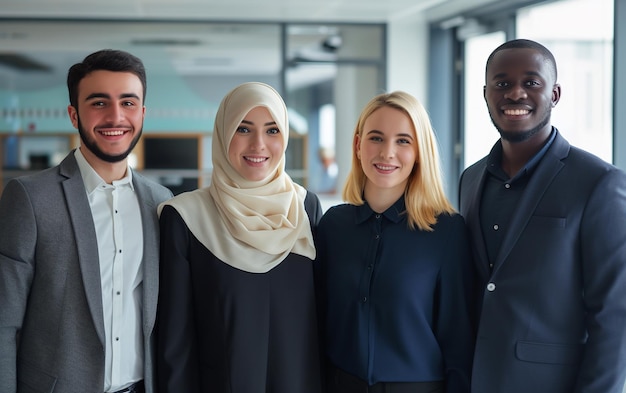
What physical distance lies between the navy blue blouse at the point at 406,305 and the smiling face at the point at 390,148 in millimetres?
123

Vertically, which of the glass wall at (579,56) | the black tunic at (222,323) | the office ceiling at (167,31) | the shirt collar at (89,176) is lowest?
the black tunic at (222,323)

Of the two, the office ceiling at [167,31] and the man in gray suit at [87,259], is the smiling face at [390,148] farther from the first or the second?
the office ceiling at [167,31]

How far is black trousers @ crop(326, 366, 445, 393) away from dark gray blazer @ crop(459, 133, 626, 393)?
0.13 m

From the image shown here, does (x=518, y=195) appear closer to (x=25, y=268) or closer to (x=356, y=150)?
(x=356, y=150)

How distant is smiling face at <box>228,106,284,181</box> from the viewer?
237cm

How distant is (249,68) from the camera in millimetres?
8867

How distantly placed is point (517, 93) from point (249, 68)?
692 cm

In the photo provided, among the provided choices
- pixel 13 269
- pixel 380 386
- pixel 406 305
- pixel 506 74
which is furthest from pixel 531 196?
pixel 13 269

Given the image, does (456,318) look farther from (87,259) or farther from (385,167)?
(87,259)

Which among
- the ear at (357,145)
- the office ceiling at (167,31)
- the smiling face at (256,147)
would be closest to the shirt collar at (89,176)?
the smiling face at (256,147)

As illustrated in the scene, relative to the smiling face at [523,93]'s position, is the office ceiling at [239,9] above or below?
above

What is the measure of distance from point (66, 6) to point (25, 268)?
6.58 m

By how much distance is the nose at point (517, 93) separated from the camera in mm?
2240

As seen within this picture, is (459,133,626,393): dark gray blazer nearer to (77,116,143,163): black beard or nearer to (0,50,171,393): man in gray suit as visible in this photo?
(0,50,171,393): man in gray suit
